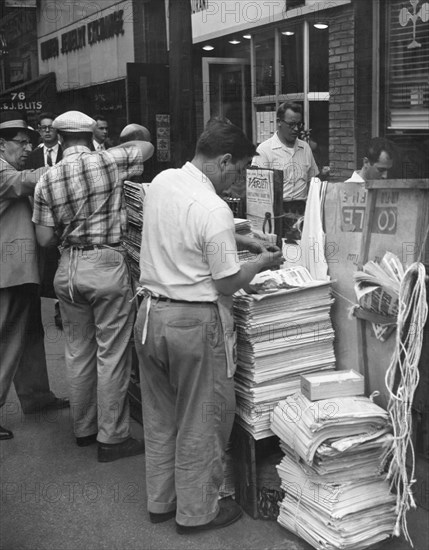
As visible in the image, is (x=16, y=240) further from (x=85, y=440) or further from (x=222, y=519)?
(x=222, y=519)

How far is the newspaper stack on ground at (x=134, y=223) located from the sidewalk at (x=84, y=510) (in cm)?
111

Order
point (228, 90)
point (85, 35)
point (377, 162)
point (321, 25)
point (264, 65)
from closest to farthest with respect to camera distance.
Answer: point (377, 162)
point (321, 25)
point (264, 65)
point (228, 90)
point (85, 35)

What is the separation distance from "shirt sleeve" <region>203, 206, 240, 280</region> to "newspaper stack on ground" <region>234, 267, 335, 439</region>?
365 millimetres

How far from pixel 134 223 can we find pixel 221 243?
1648mm

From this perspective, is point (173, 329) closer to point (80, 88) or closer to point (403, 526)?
point (403, 526)

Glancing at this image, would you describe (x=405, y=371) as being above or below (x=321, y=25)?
below

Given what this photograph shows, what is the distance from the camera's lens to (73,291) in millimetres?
4324

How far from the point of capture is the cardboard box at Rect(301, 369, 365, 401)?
3.45 meters

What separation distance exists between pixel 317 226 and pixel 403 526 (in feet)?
5.15

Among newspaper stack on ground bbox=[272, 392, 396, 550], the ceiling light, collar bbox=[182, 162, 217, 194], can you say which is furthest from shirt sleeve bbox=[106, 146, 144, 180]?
the ceiling light

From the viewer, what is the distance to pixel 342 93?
6711mm

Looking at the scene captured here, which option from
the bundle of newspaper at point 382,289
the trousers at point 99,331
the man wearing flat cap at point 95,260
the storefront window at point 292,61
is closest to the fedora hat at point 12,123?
the man wearing flat cap at point 95,260

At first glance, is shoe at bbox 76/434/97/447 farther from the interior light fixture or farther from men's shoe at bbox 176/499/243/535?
the interior light fixture

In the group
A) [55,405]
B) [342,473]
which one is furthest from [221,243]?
[55,405]
